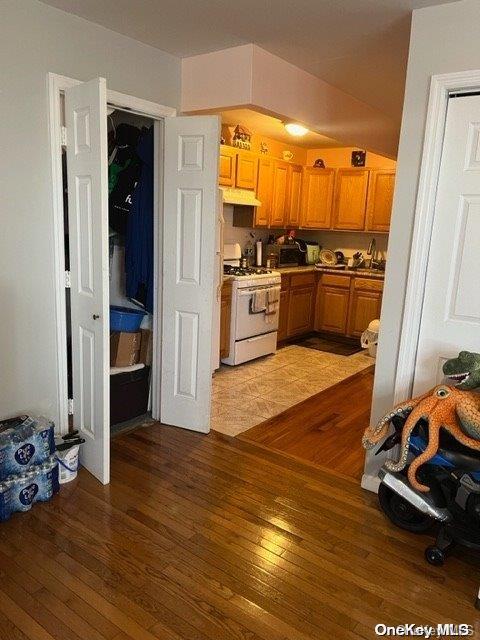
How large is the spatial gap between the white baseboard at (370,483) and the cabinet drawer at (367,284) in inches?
132

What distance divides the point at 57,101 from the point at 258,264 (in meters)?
3.74

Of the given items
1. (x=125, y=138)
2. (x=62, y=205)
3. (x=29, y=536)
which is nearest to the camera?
(x=29, y=536)

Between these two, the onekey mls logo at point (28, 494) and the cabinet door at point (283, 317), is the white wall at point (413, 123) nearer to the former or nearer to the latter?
the onekey mls logo at point (28, 494)

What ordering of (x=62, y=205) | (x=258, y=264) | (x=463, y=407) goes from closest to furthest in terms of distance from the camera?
(x=463, y=407) < (x=62, y=205) < (x=258, y=264)

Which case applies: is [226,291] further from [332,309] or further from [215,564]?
[215,564]

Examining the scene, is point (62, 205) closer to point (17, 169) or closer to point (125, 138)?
point (17, 169)

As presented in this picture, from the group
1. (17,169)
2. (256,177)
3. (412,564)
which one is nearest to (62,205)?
(17,169)

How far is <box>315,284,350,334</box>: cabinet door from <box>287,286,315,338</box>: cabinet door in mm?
107

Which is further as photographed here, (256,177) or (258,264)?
(258,264)

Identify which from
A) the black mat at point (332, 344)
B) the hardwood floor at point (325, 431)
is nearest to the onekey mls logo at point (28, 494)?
the hardwood floor at point (325, 431)

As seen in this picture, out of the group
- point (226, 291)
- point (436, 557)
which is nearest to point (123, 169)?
point (226, 291)

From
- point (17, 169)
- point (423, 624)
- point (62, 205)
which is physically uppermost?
point (17, 169)

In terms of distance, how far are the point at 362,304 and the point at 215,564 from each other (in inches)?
171

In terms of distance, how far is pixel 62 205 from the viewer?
8.65ft
